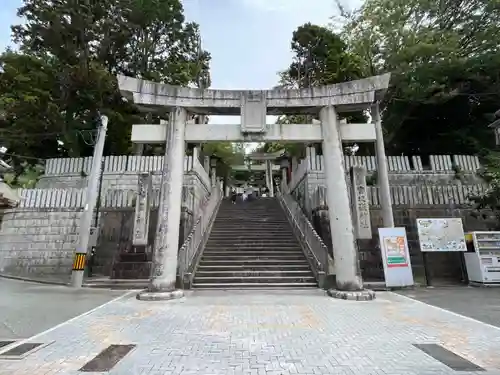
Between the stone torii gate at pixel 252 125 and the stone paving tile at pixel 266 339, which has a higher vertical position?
the stone torii gate at pixel 252 125

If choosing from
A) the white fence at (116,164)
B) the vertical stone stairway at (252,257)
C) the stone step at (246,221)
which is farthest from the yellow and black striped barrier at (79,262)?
the white fence at (116,164)

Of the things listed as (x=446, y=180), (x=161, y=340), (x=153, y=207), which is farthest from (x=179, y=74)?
(x=161, y=340)

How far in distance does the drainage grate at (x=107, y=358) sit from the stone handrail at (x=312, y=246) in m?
6.45

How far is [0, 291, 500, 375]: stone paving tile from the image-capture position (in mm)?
3523

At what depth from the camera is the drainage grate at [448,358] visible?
3.51 m

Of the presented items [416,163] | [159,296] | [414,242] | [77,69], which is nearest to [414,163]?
[416,163]

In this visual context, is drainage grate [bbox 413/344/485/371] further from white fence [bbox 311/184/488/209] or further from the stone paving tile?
white fence [bbox 311/184/488/209]

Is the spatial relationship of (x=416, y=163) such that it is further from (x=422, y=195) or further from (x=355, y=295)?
(x=355, y=295)

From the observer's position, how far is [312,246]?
1048 centimetres

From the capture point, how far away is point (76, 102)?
17.1 m

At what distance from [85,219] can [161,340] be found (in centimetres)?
761

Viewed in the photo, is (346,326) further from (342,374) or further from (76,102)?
(76,102)

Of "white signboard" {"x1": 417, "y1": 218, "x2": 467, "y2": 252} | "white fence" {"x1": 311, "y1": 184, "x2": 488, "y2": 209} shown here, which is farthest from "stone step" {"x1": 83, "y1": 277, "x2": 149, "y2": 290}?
"white signboard" {"x1": 417, "y1": 218, "x2": 467, "y2": 252}

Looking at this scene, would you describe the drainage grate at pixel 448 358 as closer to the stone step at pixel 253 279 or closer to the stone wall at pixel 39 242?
the stone step at pixel 253 279
